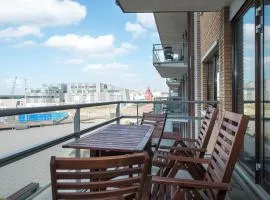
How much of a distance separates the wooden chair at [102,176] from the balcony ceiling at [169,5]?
4077 millimetres

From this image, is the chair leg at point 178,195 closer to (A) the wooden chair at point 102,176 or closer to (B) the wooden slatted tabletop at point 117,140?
(A) the wooden chair at point 102,176

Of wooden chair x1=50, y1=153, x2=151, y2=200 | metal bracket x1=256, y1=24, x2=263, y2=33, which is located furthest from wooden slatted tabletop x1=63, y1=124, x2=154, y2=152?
metal bracket x1=256, y1=24, x2=263, y2=33

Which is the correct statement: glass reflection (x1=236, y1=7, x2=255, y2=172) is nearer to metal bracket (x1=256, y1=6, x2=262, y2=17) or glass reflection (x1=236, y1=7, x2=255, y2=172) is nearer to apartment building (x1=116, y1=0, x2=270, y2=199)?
apartment building (x1=116, y1=0, x2=270, y2=199)

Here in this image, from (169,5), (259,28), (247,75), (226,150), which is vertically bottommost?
(226,150)

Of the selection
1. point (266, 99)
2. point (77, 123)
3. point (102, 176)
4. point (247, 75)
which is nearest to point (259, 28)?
point (266, 99)

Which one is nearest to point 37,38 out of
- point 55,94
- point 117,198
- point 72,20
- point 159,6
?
point 72,20

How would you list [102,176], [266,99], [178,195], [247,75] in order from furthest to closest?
1. [247,75]
2. [266,99]
3. [178,195]
4. [102,176]

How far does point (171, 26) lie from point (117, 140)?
14.4 m

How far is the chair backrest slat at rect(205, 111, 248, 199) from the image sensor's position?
239 cm

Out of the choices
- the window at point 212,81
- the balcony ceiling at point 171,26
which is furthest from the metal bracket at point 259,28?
the balcony ceiling at point 171,26

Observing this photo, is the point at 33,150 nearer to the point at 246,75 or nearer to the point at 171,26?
the point at 246,75

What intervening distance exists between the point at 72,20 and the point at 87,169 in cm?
3824

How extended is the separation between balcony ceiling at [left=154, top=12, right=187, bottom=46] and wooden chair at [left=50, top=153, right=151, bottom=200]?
40.3 feet

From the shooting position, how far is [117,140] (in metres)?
3.29
